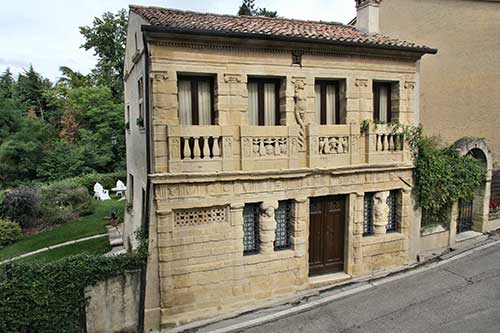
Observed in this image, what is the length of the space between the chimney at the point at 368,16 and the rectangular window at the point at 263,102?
5083mm

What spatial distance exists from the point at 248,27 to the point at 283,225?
18.8ft

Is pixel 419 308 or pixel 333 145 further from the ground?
pixel 333 145

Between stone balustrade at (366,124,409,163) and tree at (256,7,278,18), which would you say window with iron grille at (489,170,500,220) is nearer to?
stone balustrade at (366,124,409,163)

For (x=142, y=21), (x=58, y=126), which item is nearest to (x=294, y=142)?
(x=142, y=21)

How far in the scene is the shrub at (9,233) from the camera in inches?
694

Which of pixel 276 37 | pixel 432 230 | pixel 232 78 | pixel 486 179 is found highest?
pixel 276 37

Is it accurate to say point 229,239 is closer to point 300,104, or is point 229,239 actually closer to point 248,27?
point 300,104

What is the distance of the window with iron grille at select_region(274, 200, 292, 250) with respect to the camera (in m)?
10.1

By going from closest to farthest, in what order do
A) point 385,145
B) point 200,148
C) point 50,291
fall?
point 50,291, point 200,148, point 385,145

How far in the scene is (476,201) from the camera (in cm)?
1383

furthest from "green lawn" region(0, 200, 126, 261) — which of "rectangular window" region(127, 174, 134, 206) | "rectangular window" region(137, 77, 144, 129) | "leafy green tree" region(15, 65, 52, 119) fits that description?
"leafy green tree" region(15, 65, 52, 119)

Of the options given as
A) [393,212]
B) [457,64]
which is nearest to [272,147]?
[393,212]

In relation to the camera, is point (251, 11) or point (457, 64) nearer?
point (457, 64)

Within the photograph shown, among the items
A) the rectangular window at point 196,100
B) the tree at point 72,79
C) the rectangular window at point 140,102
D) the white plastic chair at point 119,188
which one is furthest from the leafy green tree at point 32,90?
the rectangular window at point 196,100
